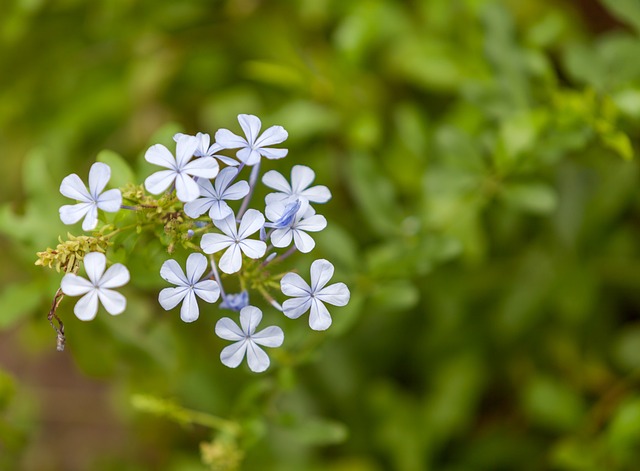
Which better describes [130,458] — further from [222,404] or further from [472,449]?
[472,449]

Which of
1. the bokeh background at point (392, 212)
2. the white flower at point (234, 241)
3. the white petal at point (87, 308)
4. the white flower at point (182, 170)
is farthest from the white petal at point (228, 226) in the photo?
the bokeh background at point (392, 212)

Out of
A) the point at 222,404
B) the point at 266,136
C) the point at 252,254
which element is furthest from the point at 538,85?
the point at 222,404

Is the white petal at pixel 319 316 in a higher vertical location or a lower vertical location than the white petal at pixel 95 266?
lower

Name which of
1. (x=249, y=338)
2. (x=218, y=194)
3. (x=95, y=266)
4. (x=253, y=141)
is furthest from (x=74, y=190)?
(x=249, y=338)

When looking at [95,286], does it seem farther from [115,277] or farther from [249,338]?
[249,338]

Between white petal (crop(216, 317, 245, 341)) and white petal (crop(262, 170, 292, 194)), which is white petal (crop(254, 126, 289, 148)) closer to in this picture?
white petal (crop(262, 170, 292, 194))

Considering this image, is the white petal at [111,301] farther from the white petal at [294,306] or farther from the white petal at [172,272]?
the white petal at [294,306]
